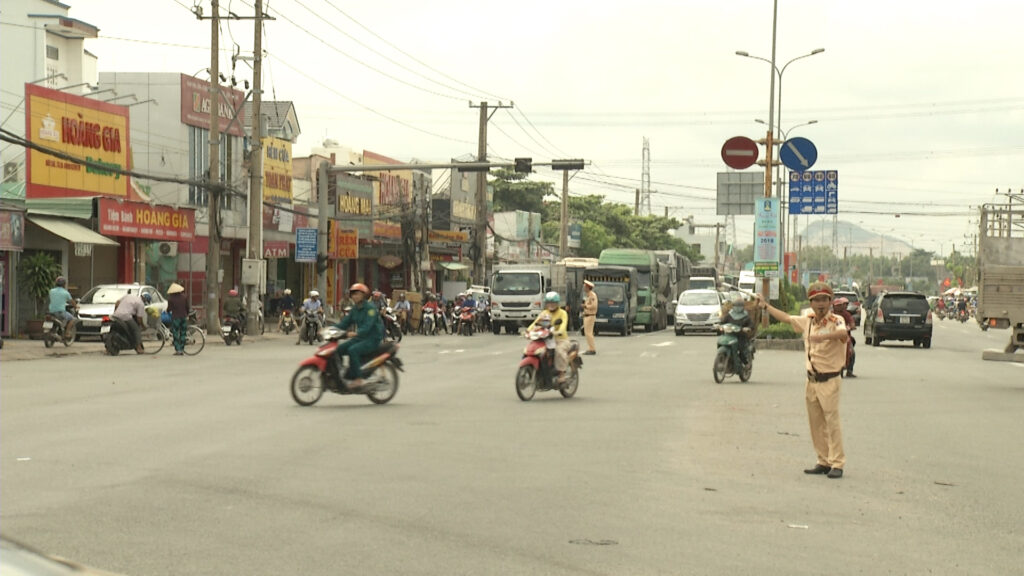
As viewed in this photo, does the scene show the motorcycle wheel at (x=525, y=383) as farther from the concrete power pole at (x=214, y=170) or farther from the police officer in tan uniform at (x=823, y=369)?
the concrete power pole at (x=214, y=170)

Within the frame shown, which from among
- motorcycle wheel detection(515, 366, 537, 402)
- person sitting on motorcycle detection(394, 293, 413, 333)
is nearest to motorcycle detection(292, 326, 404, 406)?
motorcycle wheel detection(515, 366, 537, 402)

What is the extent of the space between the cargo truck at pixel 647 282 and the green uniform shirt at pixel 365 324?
1473 inches

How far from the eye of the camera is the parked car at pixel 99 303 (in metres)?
32.5

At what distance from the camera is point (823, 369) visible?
37.6 feet

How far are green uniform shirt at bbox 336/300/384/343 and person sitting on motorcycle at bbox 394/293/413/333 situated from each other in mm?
27884

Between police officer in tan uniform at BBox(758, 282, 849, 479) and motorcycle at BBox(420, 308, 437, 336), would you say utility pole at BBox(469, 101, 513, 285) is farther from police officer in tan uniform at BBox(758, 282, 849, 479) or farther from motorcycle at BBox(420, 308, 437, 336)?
police officer in tan uniform at BBox(758, 282, 849, 479)

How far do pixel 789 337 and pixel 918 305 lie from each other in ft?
14.2

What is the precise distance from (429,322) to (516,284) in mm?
3604

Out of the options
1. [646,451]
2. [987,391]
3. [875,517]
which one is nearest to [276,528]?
[875,517]

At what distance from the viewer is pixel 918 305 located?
37.6m

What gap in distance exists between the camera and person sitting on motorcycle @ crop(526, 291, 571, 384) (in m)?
18.6

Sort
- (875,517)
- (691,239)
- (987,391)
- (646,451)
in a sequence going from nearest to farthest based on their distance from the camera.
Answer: (875,517)
(646,451)
(987,391)
(691,239)

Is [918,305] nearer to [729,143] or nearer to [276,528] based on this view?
[729,143]

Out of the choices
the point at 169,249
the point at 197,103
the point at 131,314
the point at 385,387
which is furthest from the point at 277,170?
the point at 385,387
